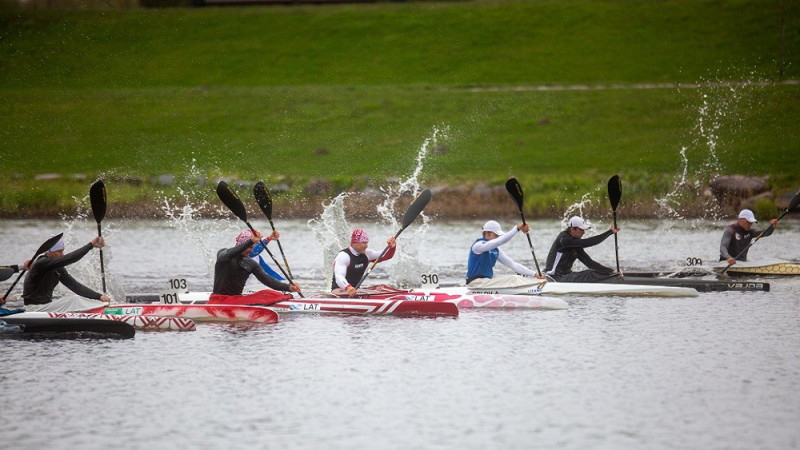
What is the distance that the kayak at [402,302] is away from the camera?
66.5ft

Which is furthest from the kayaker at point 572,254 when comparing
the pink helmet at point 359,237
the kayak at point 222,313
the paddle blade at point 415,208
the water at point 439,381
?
the kayak at point 222,313

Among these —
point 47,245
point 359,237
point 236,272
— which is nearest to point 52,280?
point 47,245

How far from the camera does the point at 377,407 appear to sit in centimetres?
1388

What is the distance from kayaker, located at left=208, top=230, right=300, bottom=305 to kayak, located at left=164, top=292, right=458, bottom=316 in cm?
33

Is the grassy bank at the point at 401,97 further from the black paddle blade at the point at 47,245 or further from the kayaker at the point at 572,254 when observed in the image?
the black paddle blade at the point at 47,245

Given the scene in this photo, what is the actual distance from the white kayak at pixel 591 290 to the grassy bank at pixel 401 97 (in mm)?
21117

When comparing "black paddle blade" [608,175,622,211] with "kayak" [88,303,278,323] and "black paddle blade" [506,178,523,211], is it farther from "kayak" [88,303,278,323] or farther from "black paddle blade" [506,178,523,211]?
"kayak" [88,303,278,323]

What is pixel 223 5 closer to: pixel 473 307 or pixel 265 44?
pixel 265 44

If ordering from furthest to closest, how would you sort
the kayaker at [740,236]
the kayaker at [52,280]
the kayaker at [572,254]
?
the kayaker at [740,236]
the kayaker at [572,254]
the kayaker at [52,280]

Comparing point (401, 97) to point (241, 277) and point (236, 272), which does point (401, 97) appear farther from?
point (236, 272)

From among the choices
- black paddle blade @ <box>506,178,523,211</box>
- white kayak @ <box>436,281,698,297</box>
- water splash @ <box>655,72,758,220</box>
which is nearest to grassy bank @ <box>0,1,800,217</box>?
water splash @ <box>655,72,758,220</box>

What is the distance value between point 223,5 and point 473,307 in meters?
64.6

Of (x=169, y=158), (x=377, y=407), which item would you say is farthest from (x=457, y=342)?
(x=169, y=158)

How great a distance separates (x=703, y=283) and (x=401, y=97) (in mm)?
40428
